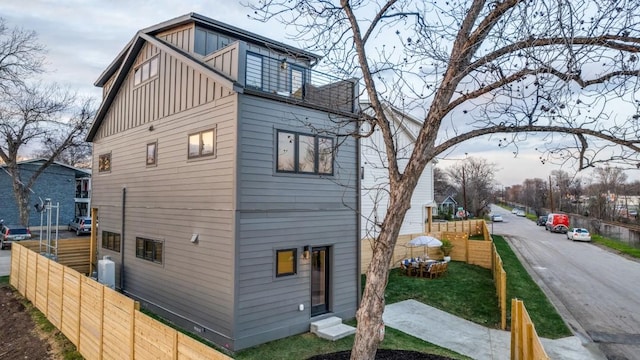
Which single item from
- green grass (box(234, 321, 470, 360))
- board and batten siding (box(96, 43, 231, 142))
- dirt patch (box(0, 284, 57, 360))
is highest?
board and batten siding (box(96, 43, 231, 142))

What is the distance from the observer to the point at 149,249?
11.1 m

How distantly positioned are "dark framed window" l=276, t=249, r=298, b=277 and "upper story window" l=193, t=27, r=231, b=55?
20.8ft

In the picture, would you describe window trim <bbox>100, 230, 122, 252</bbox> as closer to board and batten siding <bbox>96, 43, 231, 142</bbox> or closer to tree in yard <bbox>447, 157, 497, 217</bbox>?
board and batten siding <bbox>96, 43, 231, 142</bbox>

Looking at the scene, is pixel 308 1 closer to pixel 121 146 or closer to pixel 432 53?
pixel 432 53

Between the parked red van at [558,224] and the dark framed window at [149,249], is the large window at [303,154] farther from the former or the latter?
the parked red van at [558,224]

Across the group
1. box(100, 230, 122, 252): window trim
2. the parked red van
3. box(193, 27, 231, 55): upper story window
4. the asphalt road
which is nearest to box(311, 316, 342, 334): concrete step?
the asphalt road

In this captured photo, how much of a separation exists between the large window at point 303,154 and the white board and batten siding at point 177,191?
4.38ft

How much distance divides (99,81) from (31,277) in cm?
792

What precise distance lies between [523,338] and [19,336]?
1077cm

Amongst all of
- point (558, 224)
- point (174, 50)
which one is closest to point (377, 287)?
point (174, 50)

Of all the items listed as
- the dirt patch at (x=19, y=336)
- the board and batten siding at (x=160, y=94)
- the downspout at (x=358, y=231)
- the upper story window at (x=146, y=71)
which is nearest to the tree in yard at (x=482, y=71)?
the board and batten siding at (x=160, y=94)

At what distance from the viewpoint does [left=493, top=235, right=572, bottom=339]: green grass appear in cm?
1023

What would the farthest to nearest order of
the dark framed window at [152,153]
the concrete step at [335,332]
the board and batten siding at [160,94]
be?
the dark framed window at [152,153] → the board and batten siding at [160,94] → the concrete step at [335,332]

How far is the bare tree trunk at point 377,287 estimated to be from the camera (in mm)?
5008
